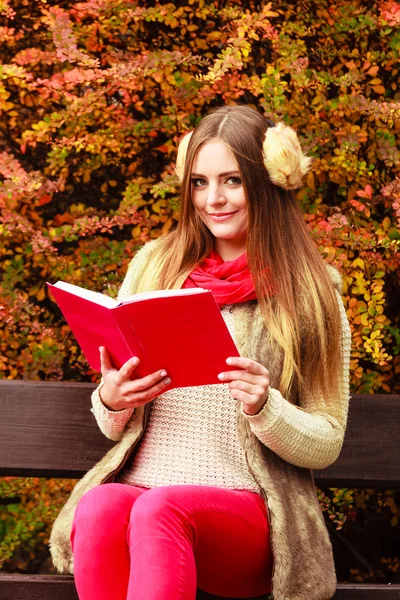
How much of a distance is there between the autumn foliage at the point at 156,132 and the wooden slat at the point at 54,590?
2.75 feet

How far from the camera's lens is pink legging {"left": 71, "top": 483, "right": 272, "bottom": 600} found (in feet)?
6.24

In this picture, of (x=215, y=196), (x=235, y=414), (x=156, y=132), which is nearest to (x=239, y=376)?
(x=235, y=414)

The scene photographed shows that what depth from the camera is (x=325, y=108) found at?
3.37m

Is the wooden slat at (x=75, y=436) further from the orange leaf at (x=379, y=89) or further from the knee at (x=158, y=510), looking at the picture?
the orange leaf at (x=379, y=89)

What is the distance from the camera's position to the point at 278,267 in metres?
2.44

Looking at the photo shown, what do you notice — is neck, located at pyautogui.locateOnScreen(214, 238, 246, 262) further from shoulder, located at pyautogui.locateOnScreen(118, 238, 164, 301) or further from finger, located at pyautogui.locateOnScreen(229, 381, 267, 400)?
finger, located at pyautogui.locateOnScreen(229, 381, 267, 400)

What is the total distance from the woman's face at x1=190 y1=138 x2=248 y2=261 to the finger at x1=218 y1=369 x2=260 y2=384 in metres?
0.52

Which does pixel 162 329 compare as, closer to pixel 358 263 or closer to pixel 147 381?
pixel 147 381

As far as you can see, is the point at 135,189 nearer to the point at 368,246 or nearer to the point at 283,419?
the point at 368,246

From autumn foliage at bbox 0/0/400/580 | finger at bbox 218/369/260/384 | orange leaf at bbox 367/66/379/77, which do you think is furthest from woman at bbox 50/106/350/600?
orange leaf at bbox 367/66/379/77

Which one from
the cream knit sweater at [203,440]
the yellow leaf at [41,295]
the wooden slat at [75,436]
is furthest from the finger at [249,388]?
the yellow leaf at [41,295]

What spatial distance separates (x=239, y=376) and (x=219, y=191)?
59cm

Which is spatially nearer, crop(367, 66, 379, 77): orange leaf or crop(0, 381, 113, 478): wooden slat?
crop(0, 381, 113, 478): wooden slat

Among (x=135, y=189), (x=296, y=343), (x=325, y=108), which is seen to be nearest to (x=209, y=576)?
(x=296, y=343)
